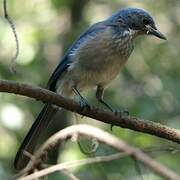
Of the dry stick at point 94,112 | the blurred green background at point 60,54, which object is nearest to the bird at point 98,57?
the blurred green background at point 60,54

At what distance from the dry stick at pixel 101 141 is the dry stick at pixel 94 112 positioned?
1.19 ft

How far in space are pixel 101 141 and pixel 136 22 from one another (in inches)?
101

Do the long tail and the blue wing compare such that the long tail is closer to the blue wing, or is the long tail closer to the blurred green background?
the blue wing

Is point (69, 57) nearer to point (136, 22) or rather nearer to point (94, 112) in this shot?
point (136, 22)

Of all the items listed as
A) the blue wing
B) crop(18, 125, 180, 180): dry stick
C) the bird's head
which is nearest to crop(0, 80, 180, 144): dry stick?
crop(18, 125, 180, 180): dry stick

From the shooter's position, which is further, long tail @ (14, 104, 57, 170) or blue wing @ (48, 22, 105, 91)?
blue wing @ (48, 22, 105, 91)

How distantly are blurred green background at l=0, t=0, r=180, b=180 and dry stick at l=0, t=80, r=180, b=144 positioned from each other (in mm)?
1582

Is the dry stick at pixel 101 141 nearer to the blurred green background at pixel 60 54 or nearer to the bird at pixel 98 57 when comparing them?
the bird at pixel 98 57

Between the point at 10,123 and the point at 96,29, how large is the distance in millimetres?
1258

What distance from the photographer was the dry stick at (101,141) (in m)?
1.83

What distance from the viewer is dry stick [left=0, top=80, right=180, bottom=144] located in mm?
2969

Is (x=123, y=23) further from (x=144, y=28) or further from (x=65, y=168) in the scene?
(x=65, y=168)

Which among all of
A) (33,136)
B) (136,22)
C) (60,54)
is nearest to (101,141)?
(33,136)

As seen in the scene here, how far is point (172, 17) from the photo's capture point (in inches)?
266
